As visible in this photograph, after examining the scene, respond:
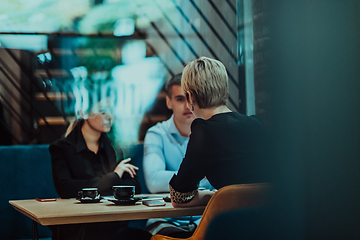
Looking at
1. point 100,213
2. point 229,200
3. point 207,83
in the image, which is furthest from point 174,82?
point 229,200

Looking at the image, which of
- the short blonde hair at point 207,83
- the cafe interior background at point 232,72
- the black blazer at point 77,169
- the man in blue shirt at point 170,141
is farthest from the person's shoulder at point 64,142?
the short blonde hair at point 207,83

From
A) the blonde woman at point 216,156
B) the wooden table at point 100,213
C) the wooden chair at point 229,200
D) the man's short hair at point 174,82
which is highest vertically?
the man's short hair at point 174,82

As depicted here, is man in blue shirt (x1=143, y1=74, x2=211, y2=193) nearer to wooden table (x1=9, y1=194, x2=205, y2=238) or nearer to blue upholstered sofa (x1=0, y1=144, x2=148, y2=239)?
blue upholstered sofa (x1=0, y1=144, x2=148, y2=239)

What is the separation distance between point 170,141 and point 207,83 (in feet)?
3.14

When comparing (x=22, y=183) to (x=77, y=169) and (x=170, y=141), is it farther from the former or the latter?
(x=170, y=141)

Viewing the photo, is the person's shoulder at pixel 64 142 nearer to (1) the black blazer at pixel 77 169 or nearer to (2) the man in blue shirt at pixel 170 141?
(1) the black blazer at pixel 77 169

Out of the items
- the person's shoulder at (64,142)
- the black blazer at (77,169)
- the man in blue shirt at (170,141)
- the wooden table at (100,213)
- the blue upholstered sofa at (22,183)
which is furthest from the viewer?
the blue upholstered sofa at (22,183)

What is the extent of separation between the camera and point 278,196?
1.77 feet

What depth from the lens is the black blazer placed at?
189 cm

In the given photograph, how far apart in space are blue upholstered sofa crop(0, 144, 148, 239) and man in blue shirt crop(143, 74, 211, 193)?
56cm

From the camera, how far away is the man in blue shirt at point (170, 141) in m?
2.24

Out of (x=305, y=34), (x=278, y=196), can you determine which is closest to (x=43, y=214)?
(x=278, y=196)

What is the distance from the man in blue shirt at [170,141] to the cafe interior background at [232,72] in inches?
20.9

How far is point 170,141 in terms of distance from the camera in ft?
7.88
